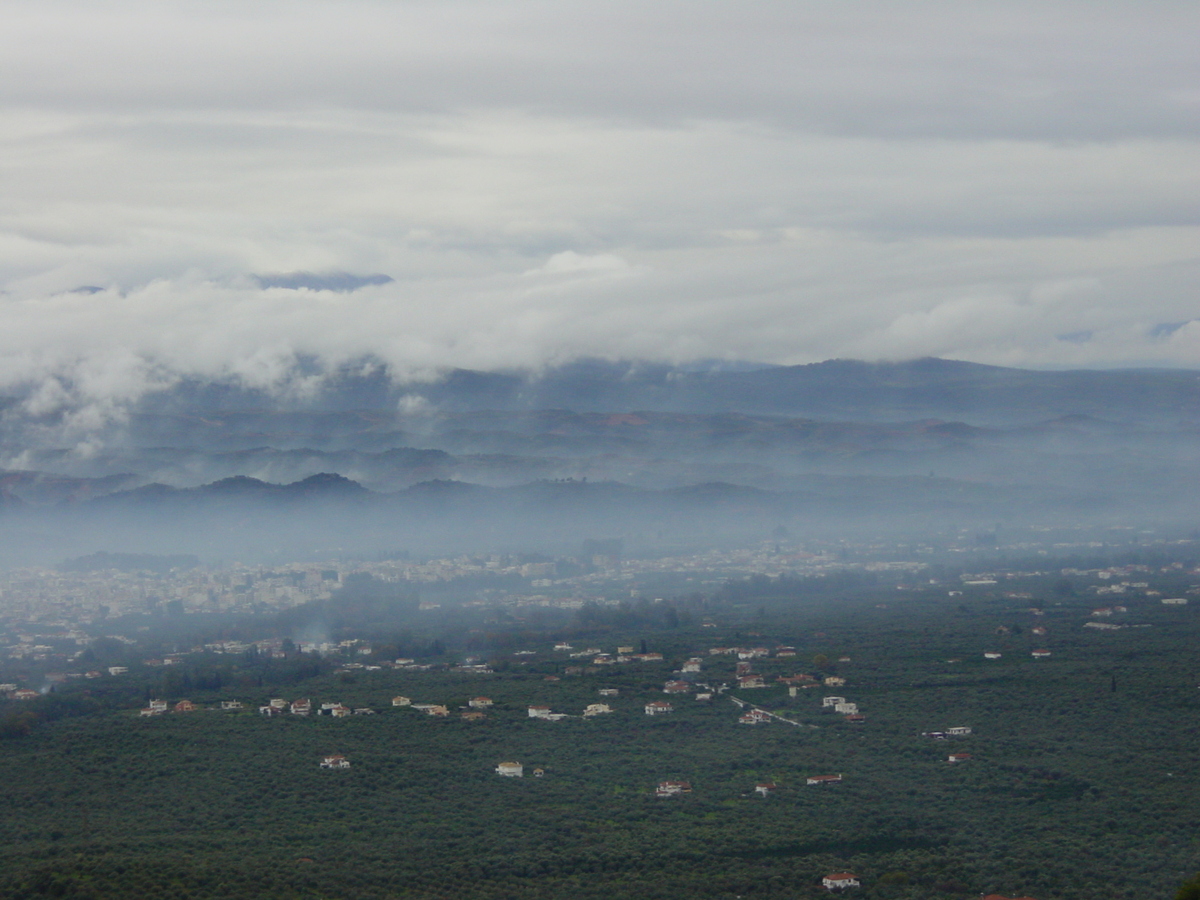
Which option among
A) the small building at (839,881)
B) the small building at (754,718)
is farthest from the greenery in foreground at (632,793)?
the small building at (754,718)

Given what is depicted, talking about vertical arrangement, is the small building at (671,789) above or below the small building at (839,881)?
below

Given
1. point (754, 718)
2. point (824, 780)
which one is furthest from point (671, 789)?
point (754, 718)

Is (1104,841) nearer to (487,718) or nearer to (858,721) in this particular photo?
(858,721)

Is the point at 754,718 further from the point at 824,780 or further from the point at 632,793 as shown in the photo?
the point at 632,793

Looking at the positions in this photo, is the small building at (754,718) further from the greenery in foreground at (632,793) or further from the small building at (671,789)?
the small building at (671,789)

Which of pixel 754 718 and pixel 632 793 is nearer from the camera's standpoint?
pixel 632 793
